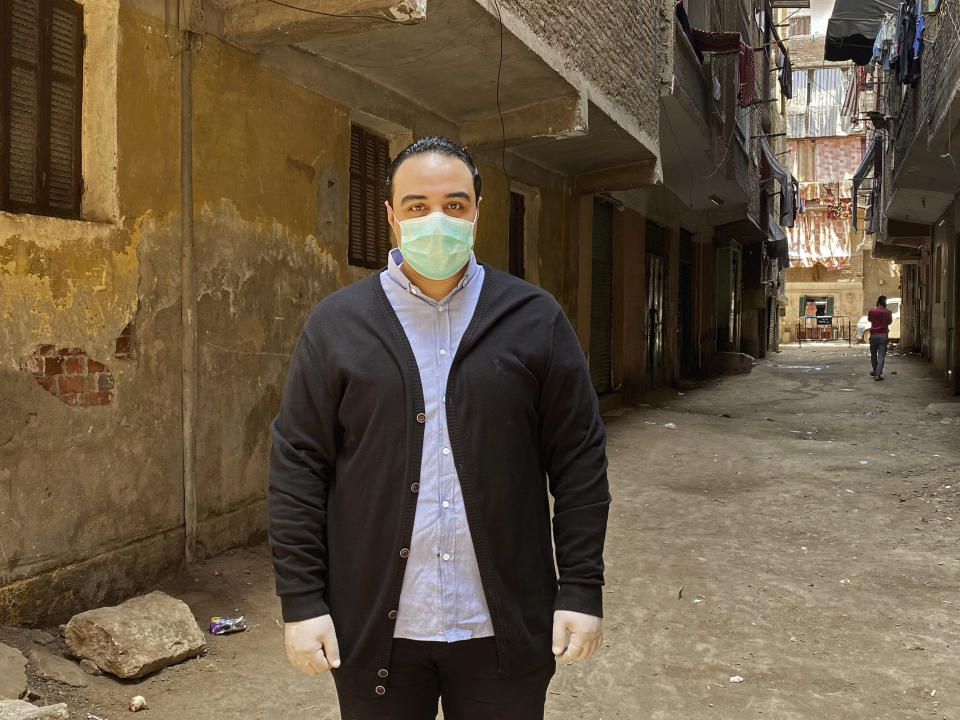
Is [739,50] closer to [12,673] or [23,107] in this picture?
[23,107]

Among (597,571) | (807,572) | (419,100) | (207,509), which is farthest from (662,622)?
(419,100)

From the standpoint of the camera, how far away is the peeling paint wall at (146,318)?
12.2ft

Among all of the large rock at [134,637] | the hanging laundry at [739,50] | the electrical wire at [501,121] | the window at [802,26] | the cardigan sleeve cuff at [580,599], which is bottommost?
the large rock at [134,637]

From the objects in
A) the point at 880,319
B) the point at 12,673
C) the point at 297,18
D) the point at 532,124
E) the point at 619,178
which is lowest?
the point at 12,673

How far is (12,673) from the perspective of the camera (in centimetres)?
309

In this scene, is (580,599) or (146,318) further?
(146,318)

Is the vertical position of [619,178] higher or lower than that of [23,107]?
higher

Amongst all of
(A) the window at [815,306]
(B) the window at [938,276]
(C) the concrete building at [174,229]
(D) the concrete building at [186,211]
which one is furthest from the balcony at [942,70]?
(A) the window at [815,306]

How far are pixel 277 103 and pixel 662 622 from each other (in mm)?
3954

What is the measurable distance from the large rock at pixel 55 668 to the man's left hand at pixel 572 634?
2553 millimetres

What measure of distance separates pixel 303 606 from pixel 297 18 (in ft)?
13.5

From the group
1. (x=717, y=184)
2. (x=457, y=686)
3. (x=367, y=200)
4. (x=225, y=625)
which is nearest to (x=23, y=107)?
(x=225, y=625)

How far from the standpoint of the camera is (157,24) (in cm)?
449

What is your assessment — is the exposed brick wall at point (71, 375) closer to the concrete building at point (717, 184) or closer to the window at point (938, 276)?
the concrete building at point (717, 184)
